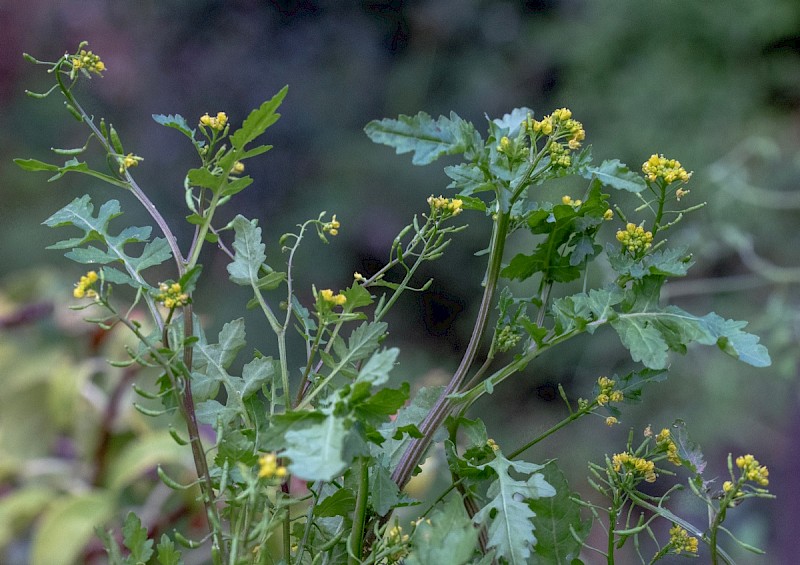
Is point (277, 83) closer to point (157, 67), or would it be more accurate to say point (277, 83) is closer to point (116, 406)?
point (157, 67)

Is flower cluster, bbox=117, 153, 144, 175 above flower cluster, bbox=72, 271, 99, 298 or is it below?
above

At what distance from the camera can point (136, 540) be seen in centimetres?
35

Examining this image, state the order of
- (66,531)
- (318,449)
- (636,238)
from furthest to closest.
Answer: (66,531)
(636,238)
(318,449)

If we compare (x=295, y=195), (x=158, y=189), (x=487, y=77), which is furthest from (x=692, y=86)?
(x=158, y=189)

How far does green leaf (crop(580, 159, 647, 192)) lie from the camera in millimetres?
358

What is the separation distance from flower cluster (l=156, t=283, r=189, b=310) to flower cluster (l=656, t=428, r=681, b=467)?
0.21m

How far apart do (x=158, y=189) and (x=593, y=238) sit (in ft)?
6.64

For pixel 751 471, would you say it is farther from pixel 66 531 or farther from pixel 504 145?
pixel 66 531

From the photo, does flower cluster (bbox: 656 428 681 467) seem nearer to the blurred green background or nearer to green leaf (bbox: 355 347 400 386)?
green leaf (bbox: 355 347 400 386)

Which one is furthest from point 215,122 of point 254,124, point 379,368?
point 379,368

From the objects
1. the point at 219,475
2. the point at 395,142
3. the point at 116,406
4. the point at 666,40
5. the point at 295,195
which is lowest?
the point at 295,195

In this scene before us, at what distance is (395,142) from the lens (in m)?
0.36

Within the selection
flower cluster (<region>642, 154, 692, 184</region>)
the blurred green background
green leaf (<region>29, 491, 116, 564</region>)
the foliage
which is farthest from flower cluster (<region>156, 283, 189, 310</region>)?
the blurred green background

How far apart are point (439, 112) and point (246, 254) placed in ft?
6.46
